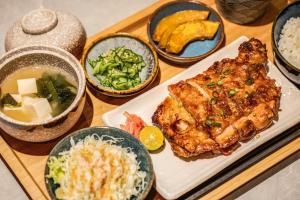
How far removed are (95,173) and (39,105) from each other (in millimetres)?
810

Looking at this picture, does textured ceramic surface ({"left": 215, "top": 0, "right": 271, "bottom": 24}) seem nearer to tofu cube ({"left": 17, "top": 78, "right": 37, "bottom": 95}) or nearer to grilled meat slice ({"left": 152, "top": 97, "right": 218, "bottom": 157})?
grilled meat slice ({"left": 152, "top": 97, "right": 218, "bottom": 157})

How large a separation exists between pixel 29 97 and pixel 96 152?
2.67ft

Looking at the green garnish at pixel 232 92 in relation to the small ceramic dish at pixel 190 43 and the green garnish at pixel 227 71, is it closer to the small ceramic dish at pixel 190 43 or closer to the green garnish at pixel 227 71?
the green garnish at pixel 227 71

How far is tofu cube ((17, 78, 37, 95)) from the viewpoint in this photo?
388cm

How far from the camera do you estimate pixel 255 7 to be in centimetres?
441

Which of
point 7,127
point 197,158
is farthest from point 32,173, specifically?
point 197,158

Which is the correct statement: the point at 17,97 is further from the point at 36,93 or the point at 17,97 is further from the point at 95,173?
the point at 95,173

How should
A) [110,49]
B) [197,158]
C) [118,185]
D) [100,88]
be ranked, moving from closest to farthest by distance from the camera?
1. [118,185]
2. [197,158]
3. [100,88]
4. [110,49]

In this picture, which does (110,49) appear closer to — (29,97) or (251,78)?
(29,97)

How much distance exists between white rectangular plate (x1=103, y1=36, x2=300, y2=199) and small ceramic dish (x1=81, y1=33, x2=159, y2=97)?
0.12 metres

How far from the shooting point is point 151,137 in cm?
377

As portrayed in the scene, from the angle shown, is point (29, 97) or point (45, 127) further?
point (29, 97)

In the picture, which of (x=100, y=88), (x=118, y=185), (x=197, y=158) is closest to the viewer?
(x=118, y=185)

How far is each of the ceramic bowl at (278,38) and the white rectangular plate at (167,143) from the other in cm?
6
